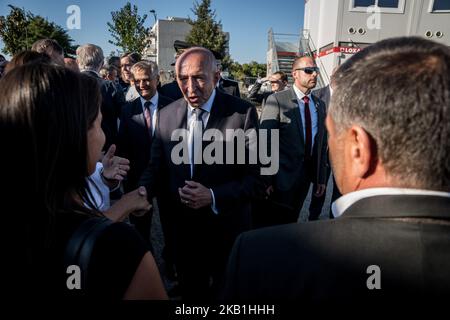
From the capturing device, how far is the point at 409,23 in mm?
15305

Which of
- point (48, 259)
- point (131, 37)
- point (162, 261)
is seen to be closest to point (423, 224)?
point (48, 259)

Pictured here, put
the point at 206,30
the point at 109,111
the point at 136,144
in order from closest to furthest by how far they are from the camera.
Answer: the point at 136,144
the point at 109,111
the point at 206,30

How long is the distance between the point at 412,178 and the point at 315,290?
0.39 metres

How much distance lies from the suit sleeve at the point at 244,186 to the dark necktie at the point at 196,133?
30 cm

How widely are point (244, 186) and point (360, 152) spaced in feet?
5.06

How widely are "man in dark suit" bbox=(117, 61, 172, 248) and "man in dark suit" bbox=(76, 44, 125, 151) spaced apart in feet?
0.99

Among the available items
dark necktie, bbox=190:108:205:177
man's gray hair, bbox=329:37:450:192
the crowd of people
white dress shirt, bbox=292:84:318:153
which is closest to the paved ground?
white dress shirt, bbox=292:84:318:153

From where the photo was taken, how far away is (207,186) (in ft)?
7.96

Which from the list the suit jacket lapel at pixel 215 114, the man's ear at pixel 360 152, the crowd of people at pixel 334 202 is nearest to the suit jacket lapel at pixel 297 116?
the suit jacket lapel at pixel 215 114

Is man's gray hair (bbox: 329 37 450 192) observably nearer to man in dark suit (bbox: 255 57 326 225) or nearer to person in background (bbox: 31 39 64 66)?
man in dark suit (bbox: 255 57 326 225)

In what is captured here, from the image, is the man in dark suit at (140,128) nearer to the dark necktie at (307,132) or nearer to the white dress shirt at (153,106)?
the white dress shirt at (153,106)

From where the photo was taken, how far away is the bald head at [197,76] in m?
2.47

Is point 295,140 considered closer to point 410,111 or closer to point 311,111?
point 311,111

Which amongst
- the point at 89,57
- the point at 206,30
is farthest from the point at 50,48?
the point at 206,30
